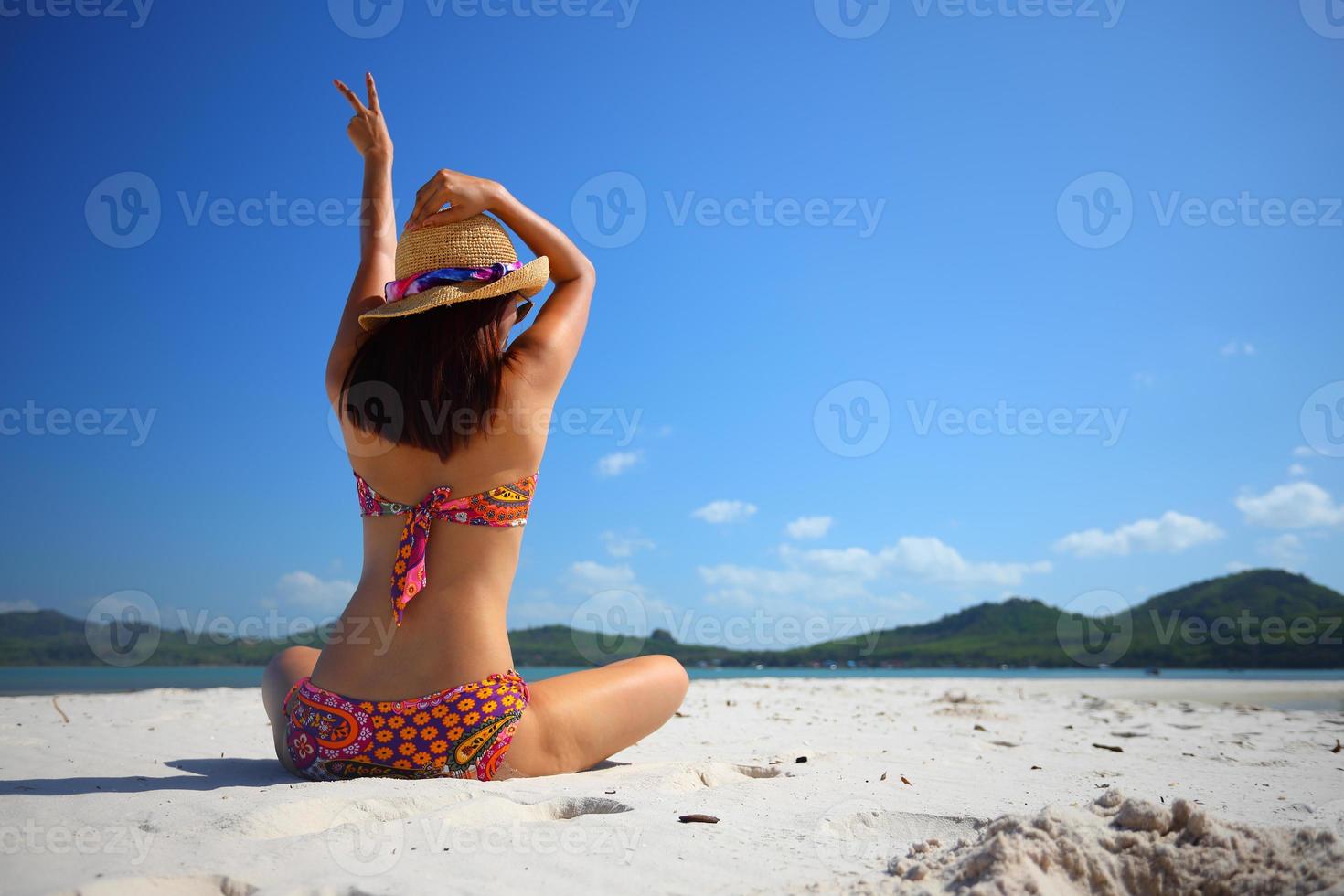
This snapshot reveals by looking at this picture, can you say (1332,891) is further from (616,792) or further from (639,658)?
(639,658)

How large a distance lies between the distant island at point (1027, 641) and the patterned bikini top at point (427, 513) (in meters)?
22.4

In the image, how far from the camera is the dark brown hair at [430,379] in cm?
240

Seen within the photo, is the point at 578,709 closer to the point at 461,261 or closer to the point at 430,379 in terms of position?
the point at 430,379

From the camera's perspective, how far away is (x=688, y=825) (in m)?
2.15

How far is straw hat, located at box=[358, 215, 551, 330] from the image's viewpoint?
2516mm

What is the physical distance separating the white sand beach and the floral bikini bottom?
96mm

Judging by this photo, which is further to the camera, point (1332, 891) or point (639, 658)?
point (639, 658)

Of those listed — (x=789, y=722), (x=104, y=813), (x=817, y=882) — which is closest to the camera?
(x=817, y=882)

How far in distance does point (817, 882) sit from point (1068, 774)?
7.63 ft

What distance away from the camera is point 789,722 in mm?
5918

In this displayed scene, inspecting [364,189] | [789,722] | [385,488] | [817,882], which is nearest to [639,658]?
[385,488]

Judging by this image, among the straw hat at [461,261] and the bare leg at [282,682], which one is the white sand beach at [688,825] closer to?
the bare leg at [282,682]

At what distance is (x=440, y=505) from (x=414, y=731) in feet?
2.34

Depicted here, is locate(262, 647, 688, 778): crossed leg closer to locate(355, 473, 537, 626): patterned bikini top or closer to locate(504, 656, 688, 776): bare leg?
locate(504, 656, 688, 776): bare leg
